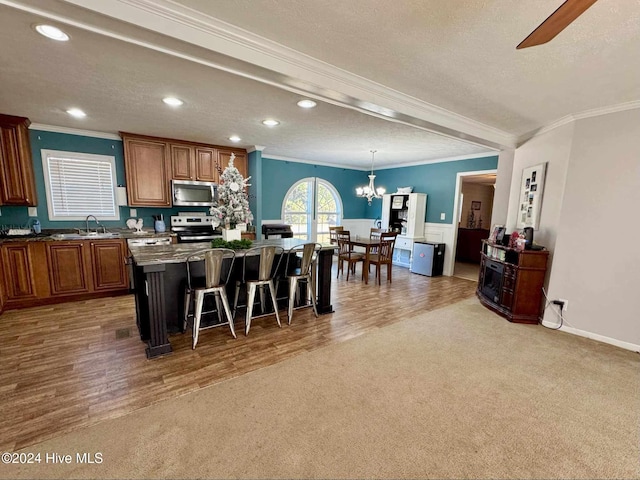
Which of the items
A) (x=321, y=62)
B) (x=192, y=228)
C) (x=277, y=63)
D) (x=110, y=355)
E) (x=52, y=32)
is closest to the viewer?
(x=52, y=32)

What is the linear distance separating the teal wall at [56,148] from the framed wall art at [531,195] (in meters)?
5.99

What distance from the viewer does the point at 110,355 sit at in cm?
252

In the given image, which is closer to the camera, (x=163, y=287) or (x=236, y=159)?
(x=163, y=287)

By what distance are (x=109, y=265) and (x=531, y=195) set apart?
232 inches

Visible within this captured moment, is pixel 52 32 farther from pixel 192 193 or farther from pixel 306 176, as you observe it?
pixel 306 176

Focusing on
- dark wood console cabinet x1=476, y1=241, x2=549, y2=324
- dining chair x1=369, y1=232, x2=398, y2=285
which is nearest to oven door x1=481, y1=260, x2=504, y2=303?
dark wood console cabinet x1=476, y1=241, x2=549, y2=324

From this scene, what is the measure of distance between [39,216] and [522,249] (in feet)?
21.7

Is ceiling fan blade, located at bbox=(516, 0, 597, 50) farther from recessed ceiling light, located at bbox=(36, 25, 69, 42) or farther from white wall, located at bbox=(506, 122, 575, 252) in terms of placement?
recessed ceiling light, located at bbox=(36, 25, 69, 42)

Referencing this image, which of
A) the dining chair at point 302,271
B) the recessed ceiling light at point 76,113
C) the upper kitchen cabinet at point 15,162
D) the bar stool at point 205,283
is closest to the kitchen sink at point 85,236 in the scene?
the upper kitchen cabinet at point 15,162

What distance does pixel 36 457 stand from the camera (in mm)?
1512

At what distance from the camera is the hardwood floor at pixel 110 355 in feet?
6.08

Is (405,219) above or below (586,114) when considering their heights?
below

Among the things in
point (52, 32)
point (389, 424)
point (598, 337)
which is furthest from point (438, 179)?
point (52, 32)

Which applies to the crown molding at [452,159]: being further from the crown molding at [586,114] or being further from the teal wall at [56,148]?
the teal wall at [56,148]
